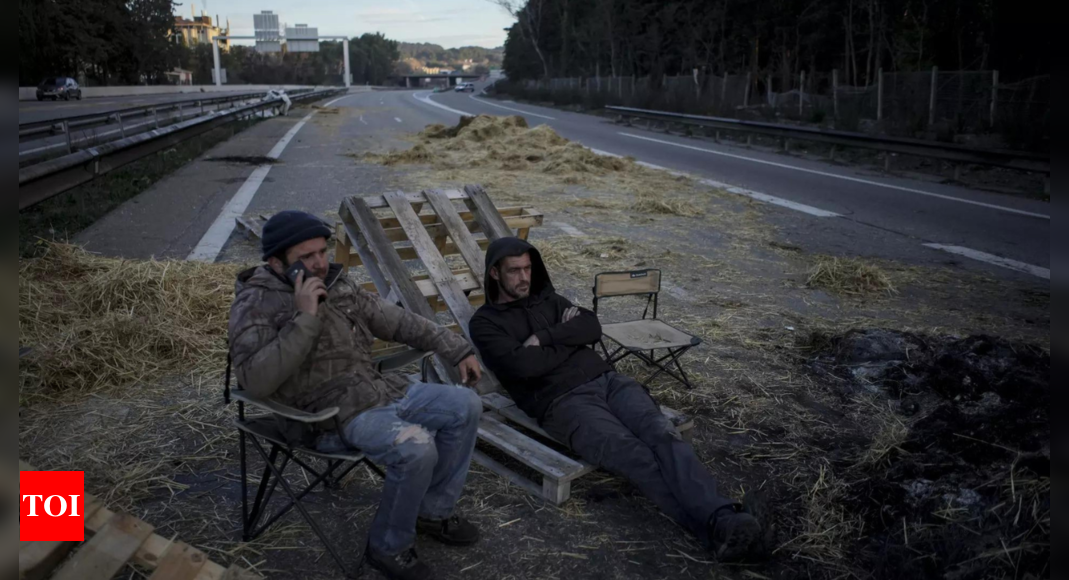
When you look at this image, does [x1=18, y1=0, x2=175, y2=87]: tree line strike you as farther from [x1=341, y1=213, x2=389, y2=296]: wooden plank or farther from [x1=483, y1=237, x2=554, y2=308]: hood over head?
[x1=483, y1=237, x2=554, y2=308]: hood over head

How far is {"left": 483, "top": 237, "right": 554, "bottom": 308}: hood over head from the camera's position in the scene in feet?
14.0

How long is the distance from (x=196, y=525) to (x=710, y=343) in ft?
12.6

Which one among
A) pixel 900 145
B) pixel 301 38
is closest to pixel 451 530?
pixel 900 145

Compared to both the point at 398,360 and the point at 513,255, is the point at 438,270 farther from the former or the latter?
the point at 398,360

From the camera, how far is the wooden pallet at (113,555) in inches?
92.3

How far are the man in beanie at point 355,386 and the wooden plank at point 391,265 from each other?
1.26 meters

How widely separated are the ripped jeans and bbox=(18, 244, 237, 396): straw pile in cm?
260

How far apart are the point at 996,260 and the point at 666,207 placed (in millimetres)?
4395

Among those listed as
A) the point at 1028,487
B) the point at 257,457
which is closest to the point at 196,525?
the point at 257,457

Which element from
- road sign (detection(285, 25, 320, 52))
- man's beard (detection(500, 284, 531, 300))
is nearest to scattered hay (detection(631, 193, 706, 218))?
man's beard (detection(500, 284, 531, 300))

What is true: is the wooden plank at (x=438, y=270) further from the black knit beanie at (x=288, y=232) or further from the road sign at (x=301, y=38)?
the road sign at (x=301, y=38)

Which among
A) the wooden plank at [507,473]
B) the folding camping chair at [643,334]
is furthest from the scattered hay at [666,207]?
the wooden plank at [507,473]

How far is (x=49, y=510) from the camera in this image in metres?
2.50

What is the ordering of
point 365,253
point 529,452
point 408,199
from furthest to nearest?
1. point 408,199
2. point 365,253
3. point 529,452
